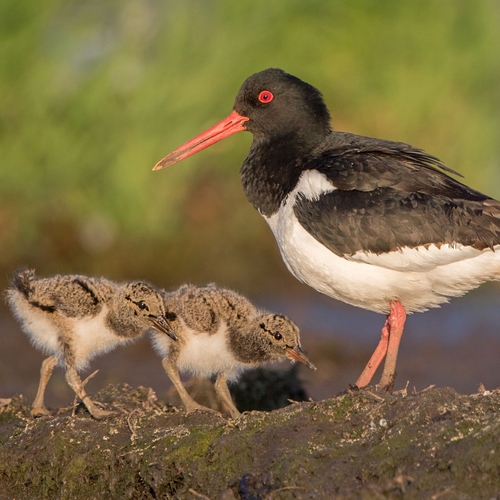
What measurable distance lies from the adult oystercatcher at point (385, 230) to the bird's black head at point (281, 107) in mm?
576

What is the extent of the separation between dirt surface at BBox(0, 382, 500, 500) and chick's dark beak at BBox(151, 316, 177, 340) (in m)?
0.55

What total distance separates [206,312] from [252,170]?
124cm

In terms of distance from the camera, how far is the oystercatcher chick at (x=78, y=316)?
7383mm

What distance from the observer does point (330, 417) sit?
5.93 metres

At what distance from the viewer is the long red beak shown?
853 cm

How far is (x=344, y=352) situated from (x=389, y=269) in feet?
16.9

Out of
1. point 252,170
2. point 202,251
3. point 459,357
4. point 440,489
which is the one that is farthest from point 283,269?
point 440,489

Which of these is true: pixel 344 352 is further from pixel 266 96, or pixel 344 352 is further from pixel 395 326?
pixel 395 326

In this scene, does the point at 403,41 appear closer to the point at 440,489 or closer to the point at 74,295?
the point at 74,295

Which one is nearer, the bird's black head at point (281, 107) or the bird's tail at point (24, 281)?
the bird's tail at point (24, 281)

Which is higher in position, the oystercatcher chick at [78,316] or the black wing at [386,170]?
the black wing at [386,170]

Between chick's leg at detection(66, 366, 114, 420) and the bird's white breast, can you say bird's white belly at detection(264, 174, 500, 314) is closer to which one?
the bird's white breast

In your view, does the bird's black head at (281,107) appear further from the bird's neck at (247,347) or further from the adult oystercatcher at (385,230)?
the bird's neck at (247,347)

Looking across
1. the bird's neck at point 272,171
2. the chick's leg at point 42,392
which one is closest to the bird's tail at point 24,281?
the chick's leg at point 42,392
